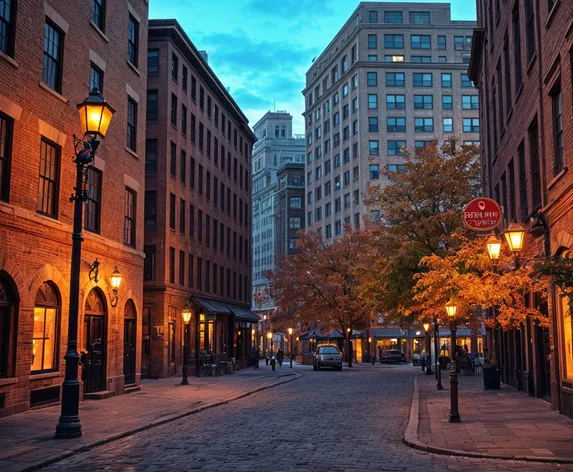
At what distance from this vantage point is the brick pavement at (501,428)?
11367mm

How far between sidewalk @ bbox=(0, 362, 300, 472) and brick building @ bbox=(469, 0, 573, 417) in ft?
30.4

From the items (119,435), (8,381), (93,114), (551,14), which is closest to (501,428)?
(119,435)

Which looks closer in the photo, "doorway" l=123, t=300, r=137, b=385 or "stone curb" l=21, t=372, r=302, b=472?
"stone curb" l=21, t=372, r=302, b=472

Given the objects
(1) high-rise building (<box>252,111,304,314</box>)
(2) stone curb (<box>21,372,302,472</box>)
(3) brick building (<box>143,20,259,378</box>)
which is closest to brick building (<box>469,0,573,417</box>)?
(2) stone curb (<box>21,372,302,472</box>)

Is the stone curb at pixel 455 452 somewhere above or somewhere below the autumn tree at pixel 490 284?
below

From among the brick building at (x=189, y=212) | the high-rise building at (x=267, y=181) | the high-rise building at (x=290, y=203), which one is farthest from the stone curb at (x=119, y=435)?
the high-rise building at (x=290, y=203)

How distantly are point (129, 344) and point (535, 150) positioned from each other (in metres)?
15.1

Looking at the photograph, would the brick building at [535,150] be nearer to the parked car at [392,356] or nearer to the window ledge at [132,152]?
the window ledge at [132,152]

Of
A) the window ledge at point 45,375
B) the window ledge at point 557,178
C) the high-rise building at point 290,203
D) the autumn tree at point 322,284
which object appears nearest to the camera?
the window ledge at point 557,178

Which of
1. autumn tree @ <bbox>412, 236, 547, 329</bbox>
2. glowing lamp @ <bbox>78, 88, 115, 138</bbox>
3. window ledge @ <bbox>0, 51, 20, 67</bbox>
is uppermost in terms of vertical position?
window ledge @ <bbox>0, 51, 20, 67</bbox>

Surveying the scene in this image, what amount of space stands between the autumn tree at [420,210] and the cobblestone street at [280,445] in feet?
31.3

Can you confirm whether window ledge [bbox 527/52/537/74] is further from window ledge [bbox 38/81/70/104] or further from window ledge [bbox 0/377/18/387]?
window ledge [bbox 0/377/18/387]

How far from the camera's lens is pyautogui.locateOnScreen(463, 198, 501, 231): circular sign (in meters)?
18.0

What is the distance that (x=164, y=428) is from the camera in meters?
15.3
